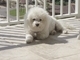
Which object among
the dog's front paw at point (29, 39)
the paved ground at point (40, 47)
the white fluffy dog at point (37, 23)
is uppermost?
the white fluffy dog at point (37, 23)

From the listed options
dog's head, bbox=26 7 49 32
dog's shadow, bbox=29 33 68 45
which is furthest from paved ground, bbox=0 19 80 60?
dog's head, bbox=26 7 49 32

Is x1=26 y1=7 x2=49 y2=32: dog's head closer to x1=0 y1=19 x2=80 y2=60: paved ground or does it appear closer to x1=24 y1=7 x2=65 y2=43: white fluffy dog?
x1=24 y1=7 x2=65 y2=43: white fluffy dog

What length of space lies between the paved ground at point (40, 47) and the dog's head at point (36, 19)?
0.18m

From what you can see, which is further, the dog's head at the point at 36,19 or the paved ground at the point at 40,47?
the dog's head at the point at 36,19

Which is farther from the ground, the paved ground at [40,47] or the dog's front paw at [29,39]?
the dog's front paw at [29,39]

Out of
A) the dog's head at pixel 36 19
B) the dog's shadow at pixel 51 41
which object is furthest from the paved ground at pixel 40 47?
the dog's head at pixel 36 19

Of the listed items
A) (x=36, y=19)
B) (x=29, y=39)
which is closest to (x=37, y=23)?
(x=36, y=19)

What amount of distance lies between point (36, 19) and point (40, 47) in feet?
1.00

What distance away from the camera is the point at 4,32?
2705 mm

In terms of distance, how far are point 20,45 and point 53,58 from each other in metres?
0.50

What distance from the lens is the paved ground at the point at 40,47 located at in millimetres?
1846

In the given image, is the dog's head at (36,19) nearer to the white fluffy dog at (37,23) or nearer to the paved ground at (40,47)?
the white fluffy dog at (37,23)

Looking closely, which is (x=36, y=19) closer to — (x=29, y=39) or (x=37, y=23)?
(x=37, y=23)

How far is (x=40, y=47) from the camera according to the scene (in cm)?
210
